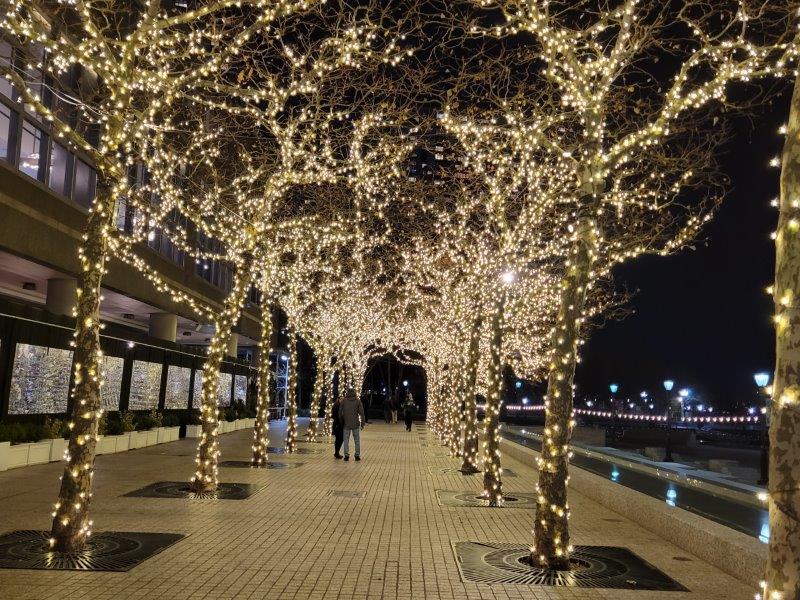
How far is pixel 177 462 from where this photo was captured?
18656 mm

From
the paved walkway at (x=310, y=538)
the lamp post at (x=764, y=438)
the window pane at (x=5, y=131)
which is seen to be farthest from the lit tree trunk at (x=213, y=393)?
the lamp post at (x=764, y=438)

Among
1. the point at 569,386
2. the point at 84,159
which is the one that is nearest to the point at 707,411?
the point at 84,159

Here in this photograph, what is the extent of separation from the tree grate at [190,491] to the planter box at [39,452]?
4.03m

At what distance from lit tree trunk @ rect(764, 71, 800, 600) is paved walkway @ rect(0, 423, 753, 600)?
9.51ft

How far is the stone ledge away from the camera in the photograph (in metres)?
7.53

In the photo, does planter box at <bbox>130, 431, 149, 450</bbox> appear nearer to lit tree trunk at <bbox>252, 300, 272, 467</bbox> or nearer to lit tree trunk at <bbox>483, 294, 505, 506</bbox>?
lit tree trunk at <bbox>252, 300, 272, 467</bbox>

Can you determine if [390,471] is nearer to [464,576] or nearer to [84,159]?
[464,576]

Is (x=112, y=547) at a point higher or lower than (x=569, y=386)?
lower

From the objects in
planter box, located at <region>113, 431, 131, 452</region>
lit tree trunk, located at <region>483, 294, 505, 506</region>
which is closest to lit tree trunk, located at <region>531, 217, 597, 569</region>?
lit tree trunk, located at <region>483, 294, 505, 506</region>

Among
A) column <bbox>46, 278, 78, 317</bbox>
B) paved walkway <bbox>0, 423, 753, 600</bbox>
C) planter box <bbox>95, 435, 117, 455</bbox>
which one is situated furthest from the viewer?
column <bbox>46, 278, 78, 317</bbox>

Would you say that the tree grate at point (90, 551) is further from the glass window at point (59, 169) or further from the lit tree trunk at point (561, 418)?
the glass window at point (59, 169)

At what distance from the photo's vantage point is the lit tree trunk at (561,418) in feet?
27.6

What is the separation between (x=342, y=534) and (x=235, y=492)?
163 inches

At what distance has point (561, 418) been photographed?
Answer: 8797 millimetres
